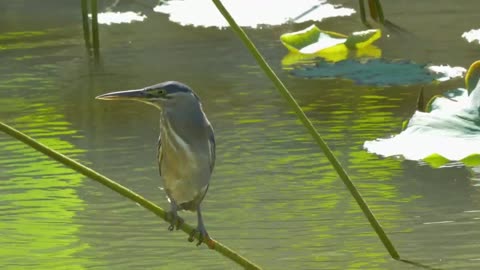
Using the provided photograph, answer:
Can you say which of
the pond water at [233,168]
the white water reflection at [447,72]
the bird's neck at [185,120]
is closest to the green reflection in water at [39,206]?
the pond water at [233,168]

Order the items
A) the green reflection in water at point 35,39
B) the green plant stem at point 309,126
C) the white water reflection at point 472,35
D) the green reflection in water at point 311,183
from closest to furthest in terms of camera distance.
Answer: the green plant stem at point 309,126 < the green reflection in water at point 311,183 < the white water reflection at point 472,35 < the green reflection in water at point 35,39

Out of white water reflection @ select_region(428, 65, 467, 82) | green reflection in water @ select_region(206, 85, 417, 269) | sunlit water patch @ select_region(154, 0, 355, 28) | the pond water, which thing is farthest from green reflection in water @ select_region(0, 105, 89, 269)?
sunlit water patch @ select_region(154, 0, 355, 28)

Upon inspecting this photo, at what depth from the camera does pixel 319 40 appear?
5.46 m

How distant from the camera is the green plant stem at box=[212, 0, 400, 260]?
2.28 meters

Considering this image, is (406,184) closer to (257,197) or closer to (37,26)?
(257,197)

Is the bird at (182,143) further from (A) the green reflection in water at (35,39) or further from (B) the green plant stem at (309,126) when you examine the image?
(A) the green reflection in water at (35,39)

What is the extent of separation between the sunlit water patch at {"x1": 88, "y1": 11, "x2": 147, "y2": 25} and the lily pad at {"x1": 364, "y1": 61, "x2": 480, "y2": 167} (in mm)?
4214

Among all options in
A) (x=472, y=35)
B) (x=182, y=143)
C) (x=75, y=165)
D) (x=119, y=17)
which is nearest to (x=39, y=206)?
(x=182, y=143)

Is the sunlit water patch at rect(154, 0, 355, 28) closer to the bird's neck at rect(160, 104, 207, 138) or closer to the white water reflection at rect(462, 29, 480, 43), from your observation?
the white water reflection at rect(462, 29, 480, 43)

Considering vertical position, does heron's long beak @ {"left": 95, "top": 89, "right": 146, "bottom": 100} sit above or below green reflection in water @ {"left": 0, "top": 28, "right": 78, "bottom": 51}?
above

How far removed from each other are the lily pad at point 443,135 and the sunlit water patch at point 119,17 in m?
4.21

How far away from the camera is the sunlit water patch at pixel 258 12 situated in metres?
6.53

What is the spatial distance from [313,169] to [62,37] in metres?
3.27

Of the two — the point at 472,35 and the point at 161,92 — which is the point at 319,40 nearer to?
the point at 472,35
